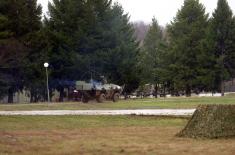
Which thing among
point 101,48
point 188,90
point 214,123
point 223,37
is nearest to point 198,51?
point 223,37

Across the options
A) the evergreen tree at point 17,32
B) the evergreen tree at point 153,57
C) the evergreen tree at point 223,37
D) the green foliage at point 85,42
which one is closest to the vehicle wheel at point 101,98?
the evergreen tree at point 17,32

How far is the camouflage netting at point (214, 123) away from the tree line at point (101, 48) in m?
28.3

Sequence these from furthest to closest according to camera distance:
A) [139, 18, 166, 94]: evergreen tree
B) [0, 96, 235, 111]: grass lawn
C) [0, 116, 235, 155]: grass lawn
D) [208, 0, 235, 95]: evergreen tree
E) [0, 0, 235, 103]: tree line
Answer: [139, 18, 166, 94]: evergreen tree
[208, 0, 235, 95]: evergreen tree
[0, 0, 235, 103]: tree line
[0, 96, 235, 111]: grass lawn
[0, 116, 235, 155]: grass lawn

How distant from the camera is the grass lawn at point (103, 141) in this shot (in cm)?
1133

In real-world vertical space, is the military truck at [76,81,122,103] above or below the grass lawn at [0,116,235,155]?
above

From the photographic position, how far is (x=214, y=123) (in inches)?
552

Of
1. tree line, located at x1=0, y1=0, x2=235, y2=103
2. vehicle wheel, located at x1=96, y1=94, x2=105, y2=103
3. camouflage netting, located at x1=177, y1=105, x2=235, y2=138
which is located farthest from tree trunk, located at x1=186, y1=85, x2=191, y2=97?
camouflage netting, located at x1=177, y1=105, x2=235, y2=138

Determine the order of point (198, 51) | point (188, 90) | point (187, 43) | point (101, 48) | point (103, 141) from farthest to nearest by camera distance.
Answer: point (188, 90) → point (187, 43) → point (198, 51) → point (101, 48) → point (103, 141)

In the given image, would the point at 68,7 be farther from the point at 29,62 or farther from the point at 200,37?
the point at 200,37

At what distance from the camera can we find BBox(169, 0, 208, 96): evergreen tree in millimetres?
60531

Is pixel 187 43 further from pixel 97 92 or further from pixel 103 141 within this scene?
pixel 103 141

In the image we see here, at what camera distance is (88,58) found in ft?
165

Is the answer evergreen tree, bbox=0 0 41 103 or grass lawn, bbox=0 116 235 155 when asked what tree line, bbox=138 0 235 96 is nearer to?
evergreen tree, bbox=0 0 41 103

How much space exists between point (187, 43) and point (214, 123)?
47.3 m
